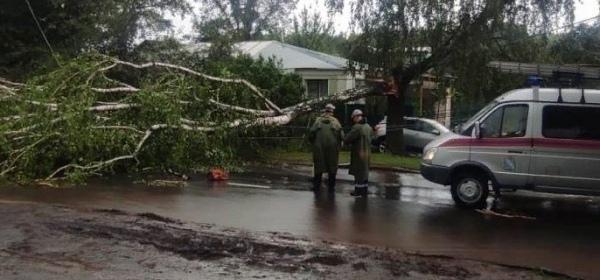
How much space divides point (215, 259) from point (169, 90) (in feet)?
26.1

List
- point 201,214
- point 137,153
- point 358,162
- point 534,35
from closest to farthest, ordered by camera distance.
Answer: point 201,214
point 358,162
point 137,153
point 534,35

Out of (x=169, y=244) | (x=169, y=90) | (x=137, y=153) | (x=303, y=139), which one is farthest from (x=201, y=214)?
(x=303, y=139)

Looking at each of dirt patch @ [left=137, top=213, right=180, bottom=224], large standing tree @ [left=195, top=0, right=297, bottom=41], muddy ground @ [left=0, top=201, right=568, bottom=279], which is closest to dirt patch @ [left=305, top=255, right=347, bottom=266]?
muddy ground @ [left=0, top=201, right=568, bottom=279]

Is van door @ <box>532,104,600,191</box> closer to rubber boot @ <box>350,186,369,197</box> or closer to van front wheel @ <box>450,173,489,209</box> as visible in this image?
van front wheel @ <box>450,173,489,209</box>

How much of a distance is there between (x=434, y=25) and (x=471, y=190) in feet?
A: 25.0

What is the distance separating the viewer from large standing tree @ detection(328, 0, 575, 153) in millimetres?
17672

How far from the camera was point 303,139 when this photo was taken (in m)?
20.8

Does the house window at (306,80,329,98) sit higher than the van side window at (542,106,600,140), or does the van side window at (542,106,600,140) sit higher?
the house window at (306,80,329,98)

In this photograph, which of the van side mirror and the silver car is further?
the silver car

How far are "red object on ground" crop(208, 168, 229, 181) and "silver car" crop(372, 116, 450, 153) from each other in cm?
1004

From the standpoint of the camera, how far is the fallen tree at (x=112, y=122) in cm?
1249

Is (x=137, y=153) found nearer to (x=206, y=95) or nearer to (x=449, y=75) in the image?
(x=206, y=95)

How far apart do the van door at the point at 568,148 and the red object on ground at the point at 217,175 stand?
636 cm

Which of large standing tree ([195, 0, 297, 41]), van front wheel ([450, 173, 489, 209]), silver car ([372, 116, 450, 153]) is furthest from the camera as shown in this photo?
large standing tree ([195, 0, 297, 41])
